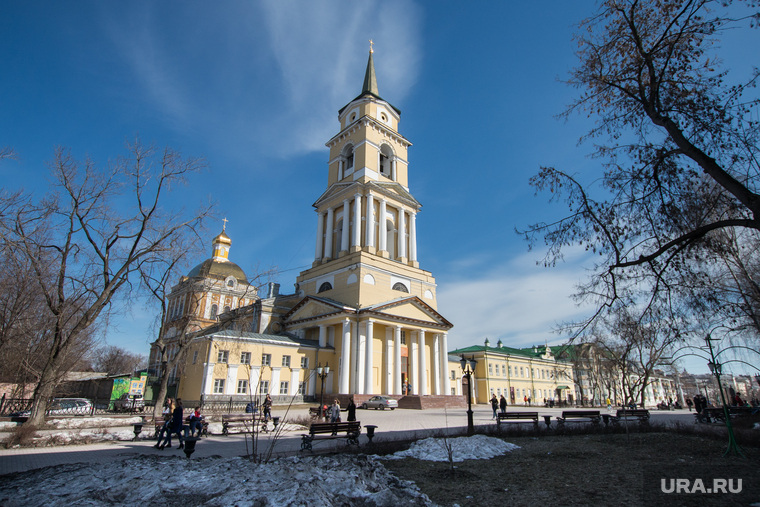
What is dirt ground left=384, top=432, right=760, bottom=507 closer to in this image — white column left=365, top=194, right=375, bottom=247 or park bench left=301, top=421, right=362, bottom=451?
park bench left=301, top=421, right=362, bottom=451

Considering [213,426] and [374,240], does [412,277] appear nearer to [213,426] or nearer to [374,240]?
[374,240]

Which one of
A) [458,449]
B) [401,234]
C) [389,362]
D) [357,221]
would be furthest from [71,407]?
[401,234]

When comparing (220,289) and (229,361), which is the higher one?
(220,289)

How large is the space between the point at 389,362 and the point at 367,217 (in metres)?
14.9

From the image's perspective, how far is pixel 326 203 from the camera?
155 ft

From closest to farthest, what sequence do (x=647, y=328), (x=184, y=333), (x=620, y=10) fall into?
(x=620, y=10) → (x=647, y=328) → (x=184, y=333)

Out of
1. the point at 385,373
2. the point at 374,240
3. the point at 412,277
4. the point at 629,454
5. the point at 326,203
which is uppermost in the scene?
the point at 326,203

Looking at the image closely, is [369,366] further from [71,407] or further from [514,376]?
[514,376]

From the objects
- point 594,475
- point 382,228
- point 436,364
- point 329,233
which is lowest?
point 594,475

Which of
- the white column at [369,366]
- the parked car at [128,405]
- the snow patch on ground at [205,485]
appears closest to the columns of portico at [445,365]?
the white column at [369,366]

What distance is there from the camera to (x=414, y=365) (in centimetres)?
3859

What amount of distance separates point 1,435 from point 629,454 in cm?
1980

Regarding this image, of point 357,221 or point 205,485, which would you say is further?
point 357,221

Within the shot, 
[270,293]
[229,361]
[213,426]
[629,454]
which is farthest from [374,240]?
[629,454]
